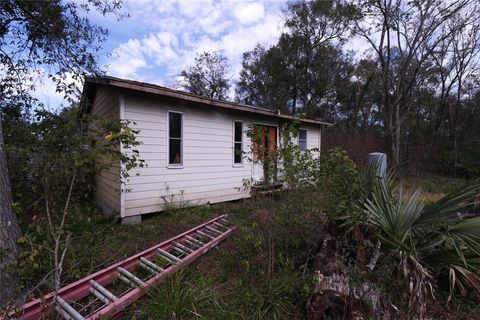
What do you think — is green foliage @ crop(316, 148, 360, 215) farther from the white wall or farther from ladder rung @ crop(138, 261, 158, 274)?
the white wall

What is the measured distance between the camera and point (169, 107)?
6559mm

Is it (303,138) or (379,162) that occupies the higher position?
(303,138)

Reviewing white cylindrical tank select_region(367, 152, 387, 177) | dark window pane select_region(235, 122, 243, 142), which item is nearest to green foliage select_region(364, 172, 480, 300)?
white cylindrical tank select_region(367, 152, 387, 177)

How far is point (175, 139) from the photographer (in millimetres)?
6793

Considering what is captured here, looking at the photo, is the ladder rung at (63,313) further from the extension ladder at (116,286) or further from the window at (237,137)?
the window at (237,137)

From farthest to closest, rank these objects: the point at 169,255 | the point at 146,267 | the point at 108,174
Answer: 1. the point at 108,174
2. the point at 169,255
3. the point at 146,267

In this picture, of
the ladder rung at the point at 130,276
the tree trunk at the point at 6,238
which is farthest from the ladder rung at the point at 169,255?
the tree trunk at the point at 6,238

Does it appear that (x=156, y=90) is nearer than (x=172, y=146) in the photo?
Yes

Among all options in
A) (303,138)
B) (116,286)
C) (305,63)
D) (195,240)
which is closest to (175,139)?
(195,240)

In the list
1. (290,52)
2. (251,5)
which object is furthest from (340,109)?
(251,5)

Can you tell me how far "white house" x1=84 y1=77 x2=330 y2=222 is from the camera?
19.3ft

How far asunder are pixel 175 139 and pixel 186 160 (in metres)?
0.60

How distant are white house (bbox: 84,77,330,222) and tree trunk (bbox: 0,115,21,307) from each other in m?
1.75

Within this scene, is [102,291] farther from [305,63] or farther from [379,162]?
[305,63]
